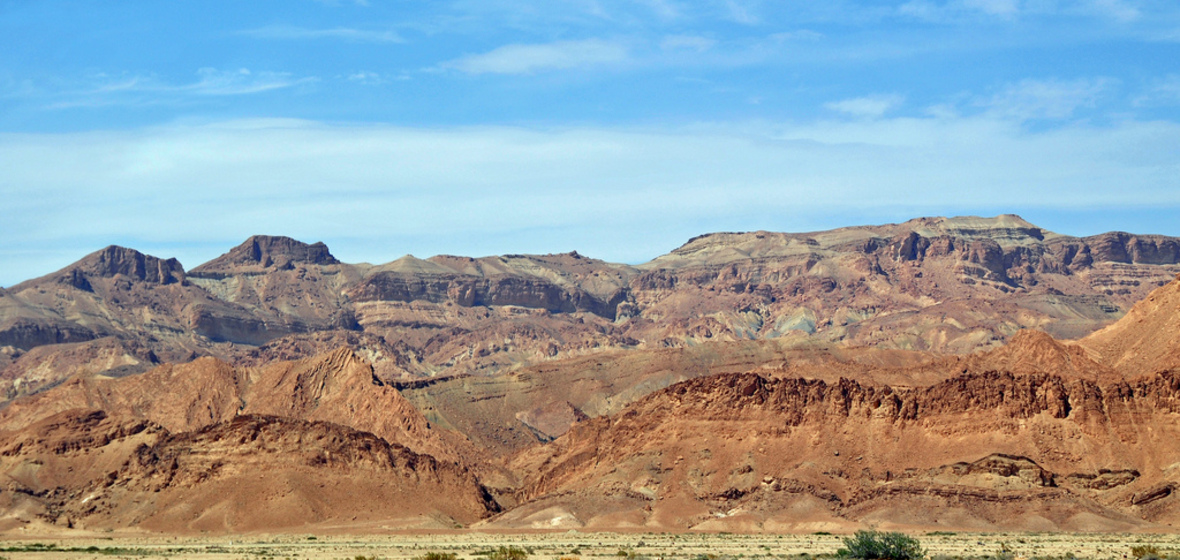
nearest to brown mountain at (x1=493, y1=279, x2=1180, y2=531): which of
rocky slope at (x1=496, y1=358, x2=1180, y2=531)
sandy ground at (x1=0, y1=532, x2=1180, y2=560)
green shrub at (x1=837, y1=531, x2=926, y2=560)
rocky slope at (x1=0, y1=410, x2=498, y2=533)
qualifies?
rocky slope at (x1=496, y1=358, x2=1180, y2=531)

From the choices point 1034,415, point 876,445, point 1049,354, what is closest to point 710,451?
point 876,445

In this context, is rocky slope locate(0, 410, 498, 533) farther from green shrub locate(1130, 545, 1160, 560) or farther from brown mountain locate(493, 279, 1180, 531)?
green shrub locate(1130, 545, 1160, 560)

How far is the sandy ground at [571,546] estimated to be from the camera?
82938 millimetres

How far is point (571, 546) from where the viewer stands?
93.3 meters

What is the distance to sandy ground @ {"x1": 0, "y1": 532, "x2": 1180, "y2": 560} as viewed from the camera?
272 ft

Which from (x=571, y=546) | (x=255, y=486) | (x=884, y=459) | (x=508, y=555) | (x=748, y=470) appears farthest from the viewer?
(x=255, y=486)

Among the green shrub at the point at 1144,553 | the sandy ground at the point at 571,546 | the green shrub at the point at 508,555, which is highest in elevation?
the green shrub at the point at 508,555

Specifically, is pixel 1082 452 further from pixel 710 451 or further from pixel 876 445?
pixel 710 451

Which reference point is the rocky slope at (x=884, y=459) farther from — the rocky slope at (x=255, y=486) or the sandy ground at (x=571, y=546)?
the rocky slope at (x=255, y=486)

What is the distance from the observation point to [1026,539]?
99062 millimetres

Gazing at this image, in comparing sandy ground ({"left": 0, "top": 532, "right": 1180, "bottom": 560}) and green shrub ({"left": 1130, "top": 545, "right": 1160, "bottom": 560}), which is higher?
green shrub ({"left": 1130, "top": 545, "right": 1160, "bottom": 560})

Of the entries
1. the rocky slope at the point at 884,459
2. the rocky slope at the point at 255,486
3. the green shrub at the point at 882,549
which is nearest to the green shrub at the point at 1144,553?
the green shrub at the point at 882,549

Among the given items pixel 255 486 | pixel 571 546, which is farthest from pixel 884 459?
pixel 255 486

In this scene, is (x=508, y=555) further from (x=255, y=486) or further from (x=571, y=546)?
(x=255, y=486)
